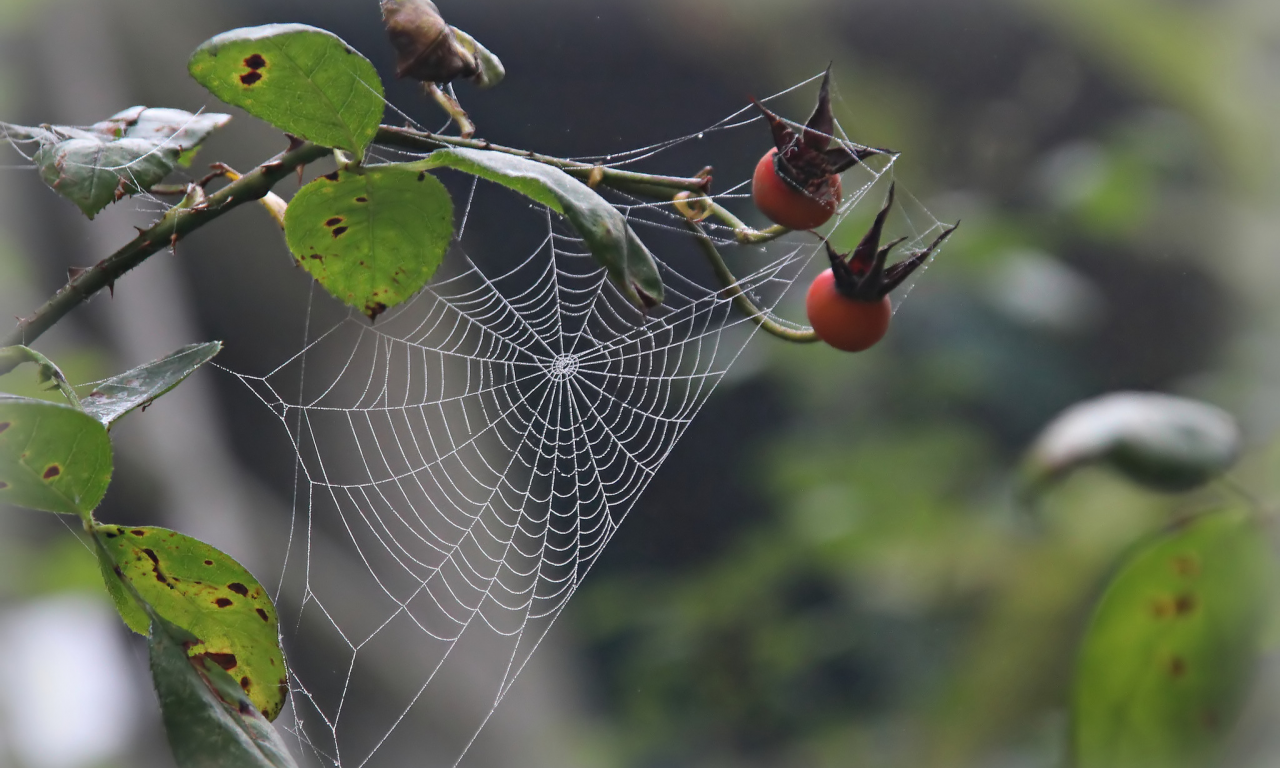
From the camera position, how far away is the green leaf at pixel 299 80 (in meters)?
0.34

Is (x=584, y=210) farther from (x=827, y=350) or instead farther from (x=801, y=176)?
(x=827, y=350)

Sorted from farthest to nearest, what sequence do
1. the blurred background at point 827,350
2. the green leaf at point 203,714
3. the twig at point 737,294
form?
the blurred background at point 827,350, the twig at point 737,294, the green leaf at point 203,714

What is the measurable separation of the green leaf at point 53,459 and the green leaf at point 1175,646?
335 millimetres

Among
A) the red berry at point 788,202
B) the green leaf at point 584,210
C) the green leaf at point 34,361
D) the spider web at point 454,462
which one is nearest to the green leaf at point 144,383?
the green leaf at point 34,361

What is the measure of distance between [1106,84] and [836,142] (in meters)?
1.84

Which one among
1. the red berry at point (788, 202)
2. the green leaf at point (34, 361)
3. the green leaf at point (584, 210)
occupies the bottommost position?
the green leaf at point (34, 361)

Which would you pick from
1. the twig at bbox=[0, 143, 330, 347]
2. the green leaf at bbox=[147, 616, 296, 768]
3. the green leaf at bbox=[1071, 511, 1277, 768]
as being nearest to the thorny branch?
the twig at bbox=[0, 143, 330, 347]

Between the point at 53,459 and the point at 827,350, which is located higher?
the point at 827,350

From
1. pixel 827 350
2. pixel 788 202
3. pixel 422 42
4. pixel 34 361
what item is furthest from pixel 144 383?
pixel 827 350

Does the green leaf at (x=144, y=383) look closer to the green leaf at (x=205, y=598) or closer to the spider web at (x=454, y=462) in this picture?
the green leaf at (x=205, y=598)

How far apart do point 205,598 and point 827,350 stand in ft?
4.57

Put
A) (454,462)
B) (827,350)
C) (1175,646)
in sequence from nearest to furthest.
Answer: (1175,646)
(827,350)
(454,462)

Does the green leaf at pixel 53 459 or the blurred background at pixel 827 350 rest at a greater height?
the blurred background at pixel 827 350

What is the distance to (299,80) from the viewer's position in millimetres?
345
